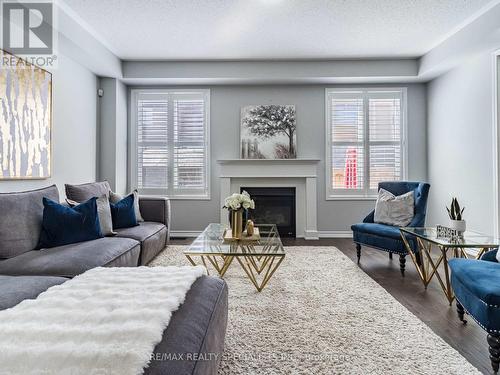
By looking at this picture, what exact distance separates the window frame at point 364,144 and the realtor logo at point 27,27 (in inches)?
158

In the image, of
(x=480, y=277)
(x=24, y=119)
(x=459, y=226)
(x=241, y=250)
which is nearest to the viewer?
(x=480, y=277)

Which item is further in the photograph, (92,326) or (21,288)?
(21,288)

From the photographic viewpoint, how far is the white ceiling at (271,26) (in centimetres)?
318

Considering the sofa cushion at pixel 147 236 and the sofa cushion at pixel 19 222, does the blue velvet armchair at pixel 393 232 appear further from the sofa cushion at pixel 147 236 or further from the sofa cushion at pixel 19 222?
the sofa cushion at pixel 19 222

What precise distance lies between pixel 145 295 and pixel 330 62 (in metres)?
4.55

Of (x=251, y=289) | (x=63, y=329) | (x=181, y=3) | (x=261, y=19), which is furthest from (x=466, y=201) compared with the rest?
(x=63, y=329)

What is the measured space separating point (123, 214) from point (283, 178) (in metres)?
2.63

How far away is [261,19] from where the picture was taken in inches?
136

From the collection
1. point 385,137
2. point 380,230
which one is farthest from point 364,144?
point 380,230

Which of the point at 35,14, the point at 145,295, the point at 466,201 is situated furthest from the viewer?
the point at 466,201

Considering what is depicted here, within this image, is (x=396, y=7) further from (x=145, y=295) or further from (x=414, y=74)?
(x=145, y=295)

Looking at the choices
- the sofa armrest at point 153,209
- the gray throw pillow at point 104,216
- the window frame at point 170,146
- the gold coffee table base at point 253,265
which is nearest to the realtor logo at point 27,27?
the gray throw pillow at point 104,216

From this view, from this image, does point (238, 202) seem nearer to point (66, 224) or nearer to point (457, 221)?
point (66, 224)

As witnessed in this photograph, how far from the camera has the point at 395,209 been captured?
3.48m
